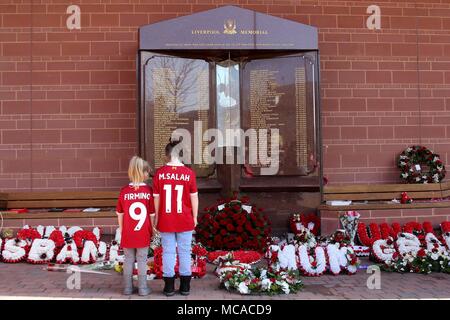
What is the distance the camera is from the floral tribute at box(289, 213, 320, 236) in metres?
8.05

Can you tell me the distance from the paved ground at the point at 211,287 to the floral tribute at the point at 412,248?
14cm

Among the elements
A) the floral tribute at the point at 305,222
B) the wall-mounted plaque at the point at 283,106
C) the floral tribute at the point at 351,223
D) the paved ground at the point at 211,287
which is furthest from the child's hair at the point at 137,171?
the floral tribute at the point at 351,223

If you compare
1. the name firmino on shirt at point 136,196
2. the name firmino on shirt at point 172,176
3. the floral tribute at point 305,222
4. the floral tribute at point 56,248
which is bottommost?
the floral tribute at point 56,248

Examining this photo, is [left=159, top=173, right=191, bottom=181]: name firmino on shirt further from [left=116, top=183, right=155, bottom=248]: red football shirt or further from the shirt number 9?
the shirt number 9

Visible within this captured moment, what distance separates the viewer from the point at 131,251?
525cm

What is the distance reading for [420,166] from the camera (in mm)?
8992

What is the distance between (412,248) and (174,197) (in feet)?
12.1

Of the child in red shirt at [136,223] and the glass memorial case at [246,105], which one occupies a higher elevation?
the glass memorial case at [246,105]

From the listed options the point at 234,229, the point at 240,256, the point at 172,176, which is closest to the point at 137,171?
the point at 172,176

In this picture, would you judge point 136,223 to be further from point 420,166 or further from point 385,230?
point 420,166

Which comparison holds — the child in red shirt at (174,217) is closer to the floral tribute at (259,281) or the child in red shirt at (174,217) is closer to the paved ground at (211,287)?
the paved ground at (211,287)

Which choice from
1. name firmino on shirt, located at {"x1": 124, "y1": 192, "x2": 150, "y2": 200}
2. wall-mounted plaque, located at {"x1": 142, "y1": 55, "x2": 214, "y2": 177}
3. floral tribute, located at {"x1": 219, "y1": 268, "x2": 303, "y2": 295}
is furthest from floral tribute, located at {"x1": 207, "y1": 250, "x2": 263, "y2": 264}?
name firmino on shirt, located at {"x1": 124, "y1": 192, "x2": 150, "y2": 200}

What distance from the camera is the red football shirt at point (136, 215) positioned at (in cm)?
518

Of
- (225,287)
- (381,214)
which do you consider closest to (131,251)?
(225,287)
